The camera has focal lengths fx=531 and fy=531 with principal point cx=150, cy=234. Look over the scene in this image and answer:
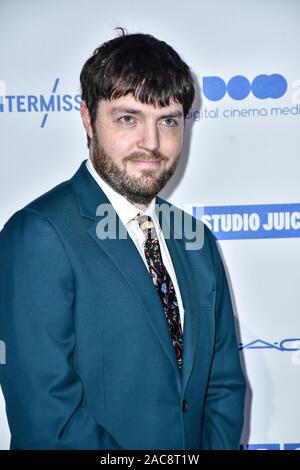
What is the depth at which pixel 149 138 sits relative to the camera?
5.25ft

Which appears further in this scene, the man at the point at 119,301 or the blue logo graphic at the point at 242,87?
the blue logo graphic at the point at 242,87

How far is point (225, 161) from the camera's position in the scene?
2.35 meters

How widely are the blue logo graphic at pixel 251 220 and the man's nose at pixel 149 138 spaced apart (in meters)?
0.80

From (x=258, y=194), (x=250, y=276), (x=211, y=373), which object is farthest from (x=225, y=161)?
(x=211, y=373)

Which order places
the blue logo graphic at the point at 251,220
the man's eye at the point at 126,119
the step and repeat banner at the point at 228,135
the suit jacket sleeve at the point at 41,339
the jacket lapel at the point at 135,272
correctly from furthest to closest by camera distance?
the blue logo graphic at the point at 251,220 < the step and repeat banner at the point at 228,135 < the man's eye at the point at 126,119 < the jacket lapel at the point at 135,272 < the suit jacket sleeve at the point at 41,339

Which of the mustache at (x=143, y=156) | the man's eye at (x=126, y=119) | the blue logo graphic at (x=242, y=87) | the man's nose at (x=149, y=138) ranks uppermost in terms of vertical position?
the blue logo graphic at (x=242, y=87)

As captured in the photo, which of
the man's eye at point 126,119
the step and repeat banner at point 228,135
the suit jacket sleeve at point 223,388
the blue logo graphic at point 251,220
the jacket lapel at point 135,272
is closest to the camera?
the jacket lapel at point 135,272

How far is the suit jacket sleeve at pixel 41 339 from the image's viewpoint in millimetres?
1382

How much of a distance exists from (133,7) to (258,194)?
0.97 m

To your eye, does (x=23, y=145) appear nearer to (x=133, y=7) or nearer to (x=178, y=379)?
(x=133, y=7)

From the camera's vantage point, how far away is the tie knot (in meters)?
1.71

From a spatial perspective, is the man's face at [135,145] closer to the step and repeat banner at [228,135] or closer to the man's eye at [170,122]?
the man's eye at [170,122]

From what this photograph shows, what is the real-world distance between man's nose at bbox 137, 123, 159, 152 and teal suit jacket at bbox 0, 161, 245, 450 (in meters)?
0.20

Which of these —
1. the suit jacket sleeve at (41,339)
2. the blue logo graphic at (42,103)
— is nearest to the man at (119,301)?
the suit jacket sleeve at (41,339)
